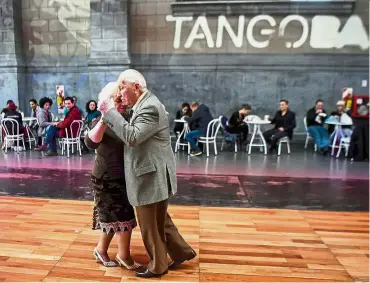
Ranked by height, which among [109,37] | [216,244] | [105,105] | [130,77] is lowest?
[216,244]

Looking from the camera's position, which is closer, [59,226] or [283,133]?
[59,226]

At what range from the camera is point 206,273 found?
266cm

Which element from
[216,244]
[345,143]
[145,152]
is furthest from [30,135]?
[145,152]

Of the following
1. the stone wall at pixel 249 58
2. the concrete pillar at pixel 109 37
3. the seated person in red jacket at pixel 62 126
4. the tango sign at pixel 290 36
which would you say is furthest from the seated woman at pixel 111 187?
the tango sign at pixel 290 36

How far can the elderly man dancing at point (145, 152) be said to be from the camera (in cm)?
221

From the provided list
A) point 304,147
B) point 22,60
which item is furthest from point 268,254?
point 22,60

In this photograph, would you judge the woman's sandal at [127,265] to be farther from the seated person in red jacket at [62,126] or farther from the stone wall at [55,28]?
the stone wall at [55,28]

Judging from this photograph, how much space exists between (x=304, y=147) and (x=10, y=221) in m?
6.92

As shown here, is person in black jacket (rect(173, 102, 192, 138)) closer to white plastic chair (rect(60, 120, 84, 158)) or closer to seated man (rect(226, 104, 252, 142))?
seated man (rect(226, 104, 252, 142))

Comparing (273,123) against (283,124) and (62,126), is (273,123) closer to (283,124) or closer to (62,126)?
(283,124)

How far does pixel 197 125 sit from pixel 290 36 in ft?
11.9

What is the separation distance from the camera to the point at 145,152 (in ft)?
7.54

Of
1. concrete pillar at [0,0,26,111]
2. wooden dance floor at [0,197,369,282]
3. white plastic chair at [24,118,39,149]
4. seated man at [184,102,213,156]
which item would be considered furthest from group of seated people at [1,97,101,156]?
wooden dance floor at [0,197,369,282]

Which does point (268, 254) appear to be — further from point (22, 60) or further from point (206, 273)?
point (22, 60)
